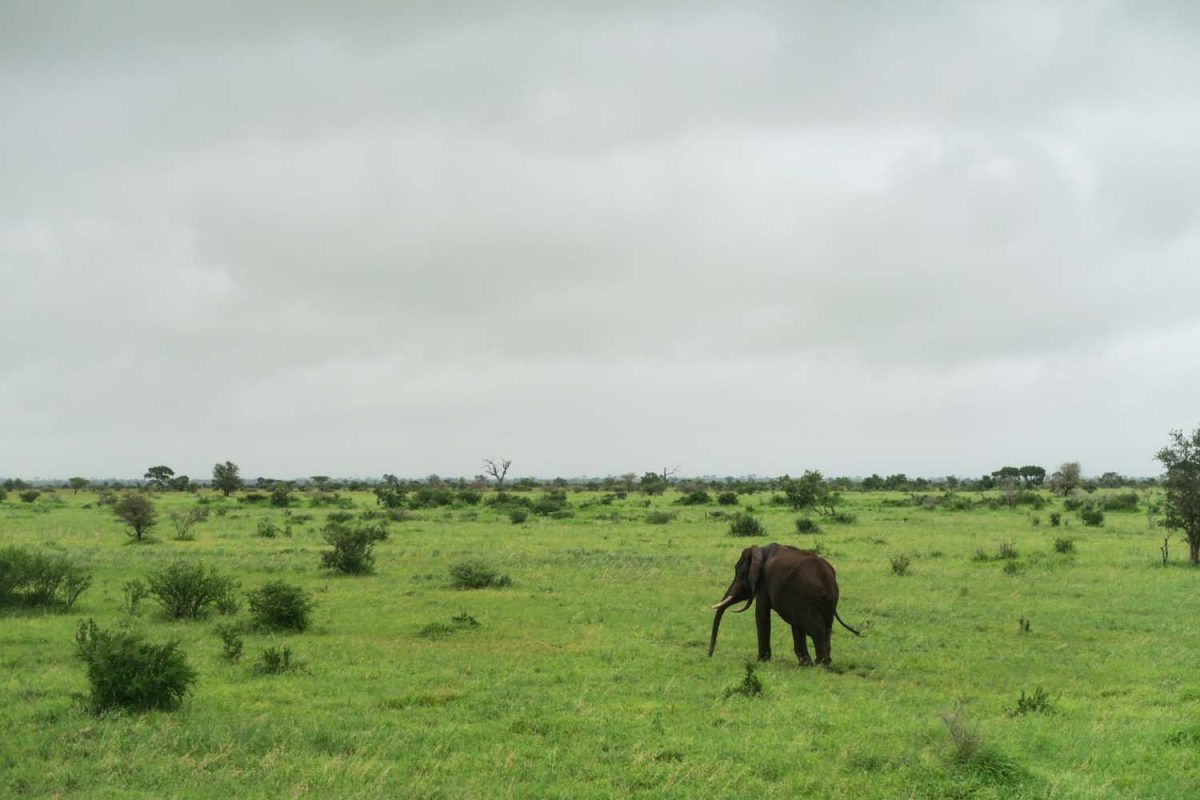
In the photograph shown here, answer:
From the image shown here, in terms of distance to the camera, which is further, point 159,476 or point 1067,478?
point 159,476

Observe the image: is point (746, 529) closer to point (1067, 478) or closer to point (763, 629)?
point (763, 629)

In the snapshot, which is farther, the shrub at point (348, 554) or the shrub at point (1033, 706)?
the shrub at point (348, 554)

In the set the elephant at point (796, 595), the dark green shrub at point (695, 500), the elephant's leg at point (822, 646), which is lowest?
the dark green shrub at point (695, 500)

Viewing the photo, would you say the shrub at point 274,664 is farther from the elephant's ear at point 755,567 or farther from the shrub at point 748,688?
the elephant's ear at point 755,567

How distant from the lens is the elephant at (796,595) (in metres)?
14.9

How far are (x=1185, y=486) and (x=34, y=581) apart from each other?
3612cm

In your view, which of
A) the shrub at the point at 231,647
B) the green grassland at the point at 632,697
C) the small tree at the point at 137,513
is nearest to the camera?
Answer: the green grassland at the point at 632,697

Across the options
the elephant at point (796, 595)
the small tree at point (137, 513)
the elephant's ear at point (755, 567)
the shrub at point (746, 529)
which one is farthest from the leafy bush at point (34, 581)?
the shrub at point (746, 529)

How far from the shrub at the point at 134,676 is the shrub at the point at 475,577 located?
1293 centimetres

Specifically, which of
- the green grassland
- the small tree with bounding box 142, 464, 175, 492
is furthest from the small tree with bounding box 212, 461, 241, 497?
the green grassland

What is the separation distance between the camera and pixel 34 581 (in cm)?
2114

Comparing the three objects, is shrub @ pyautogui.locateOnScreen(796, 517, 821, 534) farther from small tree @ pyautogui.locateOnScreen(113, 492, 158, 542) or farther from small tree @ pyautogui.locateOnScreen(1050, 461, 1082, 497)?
small tree @ pyautogui.locateOnScreen(1050, 461, 1082, 497)

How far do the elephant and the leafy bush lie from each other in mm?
16681

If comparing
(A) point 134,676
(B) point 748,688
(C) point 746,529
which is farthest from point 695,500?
(A) point 134,676
